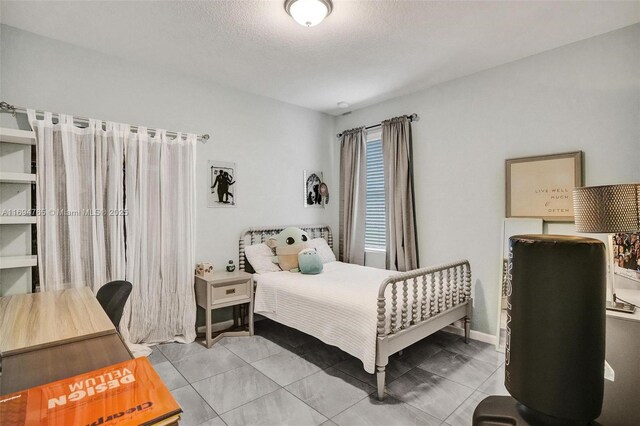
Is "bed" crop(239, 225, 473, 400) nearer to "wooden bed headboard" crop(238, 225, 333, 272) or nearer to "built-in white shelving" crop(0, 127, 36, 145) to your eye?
"wooden bed headboard" crop(238, 225, 333, 272)

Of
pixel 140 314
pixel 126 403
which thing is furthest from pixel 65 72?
pixel 126 403

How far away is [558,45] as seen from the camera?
2.64m

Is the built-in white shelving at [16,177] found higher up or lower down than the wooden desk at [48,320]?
higher up

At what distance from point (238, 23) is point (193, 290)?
95.0 inches

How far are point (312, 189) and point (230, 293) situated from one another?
181 centimetres

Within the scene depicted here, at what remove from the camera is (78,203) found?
255cm

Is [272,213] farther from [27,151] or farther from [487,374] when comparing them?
[487,374]

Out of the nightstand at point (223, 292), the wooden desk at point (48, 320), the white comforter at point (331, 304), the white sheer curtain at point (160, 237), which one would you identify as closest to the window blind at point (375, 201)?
the white comforter at point (331, 304)

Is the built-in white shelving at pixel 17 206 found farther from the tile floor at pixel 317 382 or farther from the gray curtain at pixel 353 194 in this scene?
the gray curtain at pixel 353 194

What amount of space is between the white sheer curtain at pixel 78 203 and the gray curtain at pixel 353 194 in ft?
8.34

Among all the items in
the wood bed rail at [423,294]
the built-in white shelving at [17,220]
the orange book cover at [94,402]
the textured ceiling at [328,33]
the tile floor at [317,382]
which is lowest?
the tile floor at [317,382]

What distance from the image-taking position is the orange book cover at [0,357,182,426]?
770 millimetres

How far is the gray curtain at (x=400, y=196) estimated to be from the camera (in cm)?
357

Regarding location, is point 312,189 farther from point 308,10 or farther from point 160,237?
point 308,10
